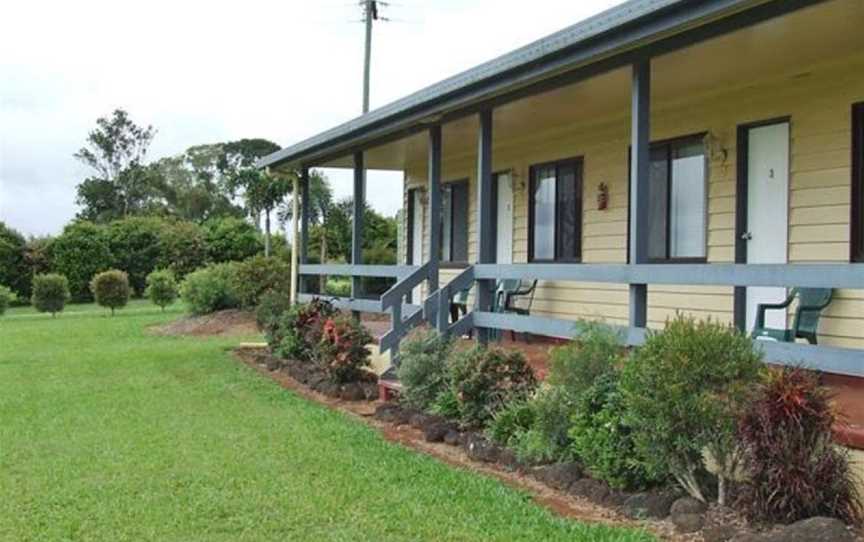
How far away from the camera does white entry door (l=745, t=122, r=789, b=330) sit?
7.67 meters

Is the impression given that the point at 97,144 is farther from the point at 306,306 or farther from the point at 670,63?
the point at 670,63

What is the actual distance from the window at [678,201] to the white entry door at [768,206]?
61cm

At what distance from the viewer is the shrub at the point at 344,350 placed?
9.71 m

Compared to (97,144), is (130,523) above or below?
below

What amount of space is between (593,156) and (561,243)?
124 centimetres

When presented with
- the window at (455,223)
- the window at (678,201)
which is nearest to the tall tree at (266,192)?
the window at (455,223)

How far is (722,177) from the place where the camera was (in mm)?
8328

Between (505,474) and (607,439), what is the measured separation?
1.02 meters

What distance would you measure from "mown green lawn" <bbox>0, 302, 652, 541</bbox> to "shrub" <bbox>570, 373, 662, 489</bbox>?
1.65ft

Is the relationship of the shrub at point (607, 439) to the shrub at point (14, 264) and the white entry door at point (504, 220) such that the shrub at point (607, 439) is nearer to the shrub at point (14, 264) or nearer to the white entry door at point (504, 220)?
the white entry door at point (504, 220)

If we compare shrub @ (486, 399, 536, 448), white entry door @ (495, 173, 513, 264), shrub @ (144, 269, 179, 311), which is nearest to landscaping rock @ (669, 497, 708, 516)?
shrub @ (486, 399, 536, 448)

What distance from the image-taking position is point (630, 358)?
510 centimetres

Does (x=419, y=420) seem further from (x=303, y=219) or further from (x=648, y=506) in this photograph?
(x=303, y=219)

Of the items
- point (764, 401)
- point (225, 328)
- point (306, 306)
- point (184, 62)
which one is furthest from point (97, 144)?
point (764, 401)
